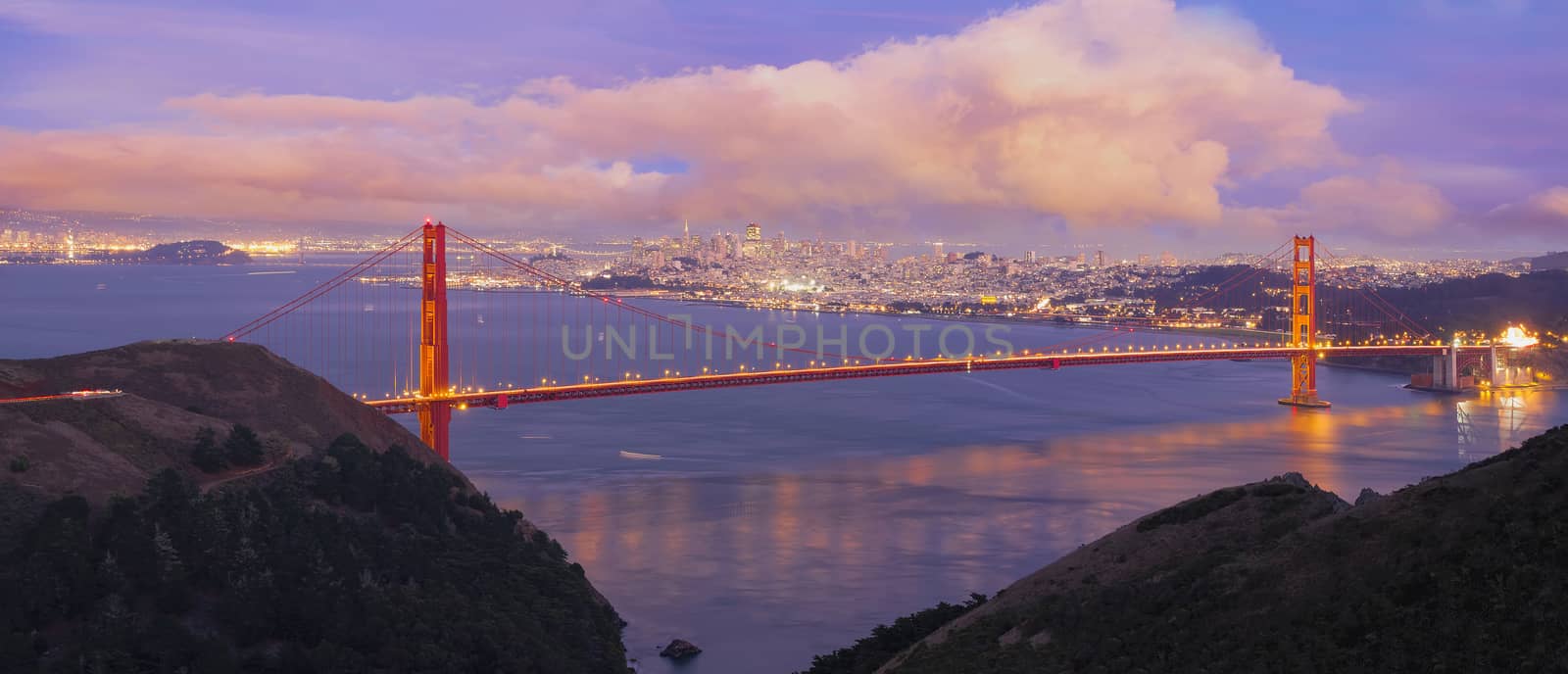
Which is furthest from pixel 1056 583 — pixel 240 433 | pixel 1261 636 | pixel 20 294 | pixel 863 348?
pixel 20 294

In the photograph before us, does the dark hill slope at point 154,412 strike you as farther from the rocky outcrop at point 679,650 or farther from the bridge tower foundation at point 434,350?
the bridge tower foundation at point 434,350

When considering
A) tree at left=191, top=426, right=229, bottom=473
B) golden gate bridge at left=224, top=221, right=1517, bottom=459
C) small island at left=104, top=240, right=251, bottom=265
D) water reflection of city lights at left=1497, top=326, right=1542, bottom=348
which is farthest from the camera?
small island at left=104, top=240, right=251, bottom=265

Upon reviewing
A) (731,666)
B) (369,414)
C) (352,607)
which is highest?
(369,414)

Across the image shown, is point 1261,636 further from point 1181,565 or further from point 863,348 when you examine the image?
point 863,348

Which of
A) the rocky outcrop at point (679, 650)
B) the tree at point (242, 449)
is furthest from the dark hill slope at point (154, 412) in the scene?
the rocky outcrop at point (679, 650)

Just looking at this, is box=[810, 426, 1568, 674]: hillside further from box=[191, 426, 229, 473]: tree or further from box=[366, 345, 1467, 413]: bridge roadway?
box=[366, 345, 1467, 413]: bridge roadway

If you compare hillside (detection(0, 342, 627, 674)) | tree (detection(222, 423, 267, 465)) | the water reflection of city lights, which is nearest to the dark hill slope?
hillside (detection(0, 342, 627, 674))
